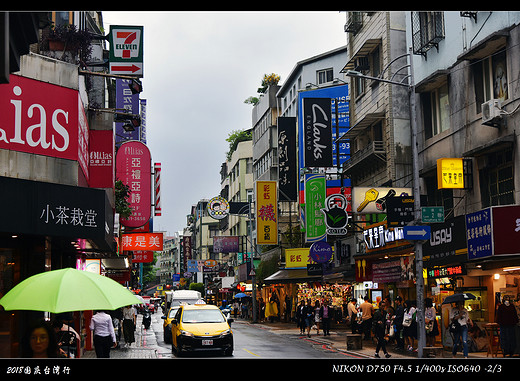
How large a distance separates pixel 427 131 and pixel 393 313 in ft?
24.0

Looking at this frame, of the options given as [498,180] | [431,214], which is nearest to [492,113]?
[498,180]

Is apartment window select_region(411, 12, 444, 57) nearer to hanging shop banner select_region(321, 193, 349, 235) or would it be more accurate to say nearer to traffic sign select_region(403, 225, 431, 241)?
hanging shop banner select_region(321, 193, 349, 235)

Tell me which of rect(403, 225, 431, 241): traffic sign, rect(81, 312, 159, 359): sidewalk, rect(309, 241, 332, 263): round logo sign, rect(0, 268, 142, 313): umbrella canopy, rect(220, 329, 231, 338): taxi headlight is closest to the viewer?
rect(0, 268, 142, 313): umbrella canopy

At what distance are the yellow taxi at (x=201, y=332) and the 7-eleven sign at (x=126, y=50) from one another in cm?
819

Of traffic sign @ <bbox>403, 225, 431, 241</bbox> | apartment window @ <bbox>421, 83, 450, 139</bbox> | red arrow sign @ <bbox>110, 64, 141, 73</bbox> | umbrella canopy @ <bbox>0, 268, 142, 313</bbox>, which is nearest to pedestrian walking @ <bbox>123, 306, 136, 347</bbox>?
red arrow sign @ <bbox>110, 64, 141, 73</bbox>

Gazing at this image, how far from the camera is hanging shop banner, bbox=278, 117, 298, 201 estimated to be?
48.0 m

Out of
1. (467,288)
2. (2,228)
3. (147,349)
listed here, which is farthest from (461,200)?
(2,228)

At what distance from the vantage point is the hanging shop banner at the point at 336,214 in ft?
105

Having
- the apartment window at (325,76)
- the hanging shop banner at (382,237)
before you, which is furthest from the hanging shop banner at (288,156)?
the hanging shop banner at (382,237)

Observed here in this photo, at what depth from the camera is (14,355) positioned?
16.3 metres

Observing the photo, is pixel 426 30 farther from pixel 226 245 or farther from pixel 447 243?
pixel 226 245

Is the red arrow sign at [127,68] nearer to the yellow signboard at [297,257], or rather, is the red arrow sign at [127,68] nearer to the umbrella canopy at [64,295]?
the umbrella canopy at [64,295]

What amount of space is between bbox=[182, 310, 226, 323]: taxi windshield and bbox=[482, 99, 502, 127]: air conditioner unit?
35.0ft

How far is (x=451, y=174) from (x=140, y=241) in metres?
18.9
